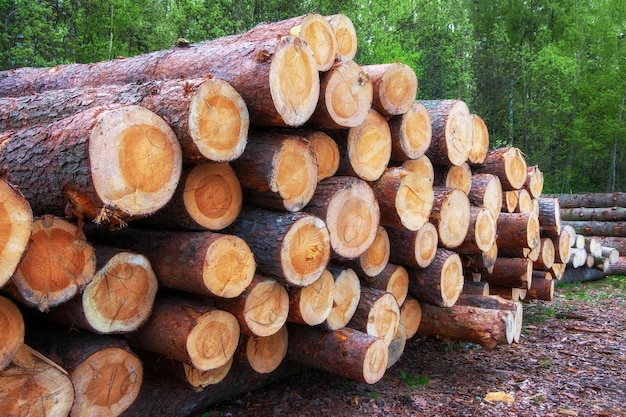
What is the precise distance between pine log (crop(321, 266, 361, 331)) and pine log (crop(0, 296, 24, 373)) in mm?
1847

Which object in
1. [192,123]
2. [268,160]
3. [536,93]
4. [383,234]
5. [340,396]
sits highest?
[536,93]

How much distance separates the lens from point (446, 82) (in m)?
15.2

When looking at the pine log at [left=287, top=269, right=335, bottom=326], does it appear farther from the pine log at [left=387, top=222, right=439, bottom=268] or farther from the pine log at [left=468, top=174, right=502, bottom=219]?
the pine log at [left=468, top=174, right=502, bottom=219]

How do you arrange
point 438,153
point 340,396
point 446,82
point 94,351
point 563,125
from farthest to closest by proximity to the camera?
1. point 563,125
2. point 446,82
3. point 438,153
4. point 340,396
5. point 94,351

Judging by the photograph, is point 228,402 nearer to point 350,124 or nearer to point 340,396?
point 340,396

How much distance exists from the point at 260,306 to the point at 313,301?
0.41 metres

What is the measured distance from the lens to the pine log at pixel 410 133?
3.96 meters

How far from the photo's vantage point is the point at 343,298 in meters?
3.55

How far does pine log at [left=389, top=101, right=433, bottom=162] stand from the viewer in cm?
396

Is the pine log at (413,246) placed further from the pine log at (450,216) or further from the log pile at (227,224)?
the pine log at (450,216)

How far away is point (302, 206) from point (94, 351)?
1341 mm

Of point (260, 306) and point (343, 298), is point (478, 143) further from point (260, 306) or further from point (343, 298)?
point (260, 306)

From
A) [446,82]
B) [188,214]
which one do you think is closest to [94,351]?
[188,214]

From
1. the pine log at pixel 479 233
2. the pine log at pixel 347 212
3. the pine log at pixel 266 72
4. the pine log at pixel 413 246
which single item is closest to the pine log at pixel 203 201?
the pine log at pixel 266 72
